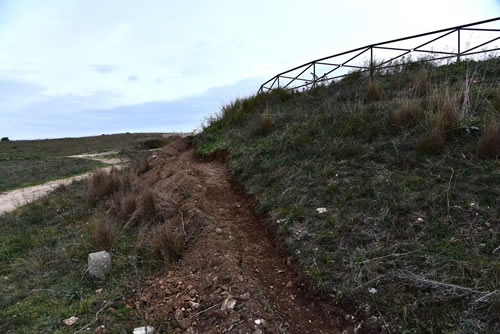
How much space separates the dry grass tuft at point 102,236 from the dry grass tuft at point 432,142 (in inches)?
165

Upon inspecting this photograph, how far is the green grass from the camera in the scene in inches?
106

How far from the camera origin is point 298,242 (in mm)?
3025

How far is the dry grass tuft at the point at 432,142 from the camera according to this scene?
351cm

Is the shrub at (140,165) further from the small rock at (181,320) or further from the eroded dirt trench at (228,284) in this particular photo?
the small rock at (181,320)

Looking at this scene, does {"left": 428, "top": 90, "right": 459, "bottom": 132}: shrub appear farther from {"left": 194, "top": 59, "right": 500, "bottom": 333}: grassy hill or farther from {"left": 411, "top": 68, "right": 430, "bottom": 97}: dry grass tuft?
{"left": 411, "top": 68, "right": 430, "bottom": 97}: dry grass tuft

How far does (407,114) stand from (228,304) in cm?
353

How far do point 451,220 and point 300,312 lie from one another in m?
1.53

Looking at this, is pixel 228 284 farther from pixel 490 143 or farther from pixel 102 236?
pixel 490 143

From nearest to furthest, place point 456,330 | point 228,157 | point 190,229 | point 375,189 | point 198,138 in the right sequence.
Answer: point 456,330
point 375,189
point 190,229
point 228,157
point 198,138

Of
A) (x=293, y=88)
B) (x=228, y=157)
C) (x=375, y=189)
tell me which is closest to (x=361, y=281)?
(x=375, y=189)

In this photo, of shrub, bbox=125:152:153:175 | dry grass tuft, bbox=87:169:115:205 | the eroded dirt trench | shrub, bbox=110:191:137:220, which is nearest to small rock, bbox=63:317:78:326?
the eroded dirt trench

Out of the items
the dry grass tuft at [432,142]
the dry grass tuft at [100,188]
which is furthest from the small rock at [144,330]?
the dry grass tuft at [100,188]

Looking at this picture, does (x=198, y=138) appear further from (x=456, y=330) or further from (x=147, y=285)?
(x=456, y=330)

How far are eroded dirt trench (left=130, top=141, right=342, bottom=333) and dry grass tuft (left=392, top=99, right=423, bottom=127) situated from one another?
7.90ft
